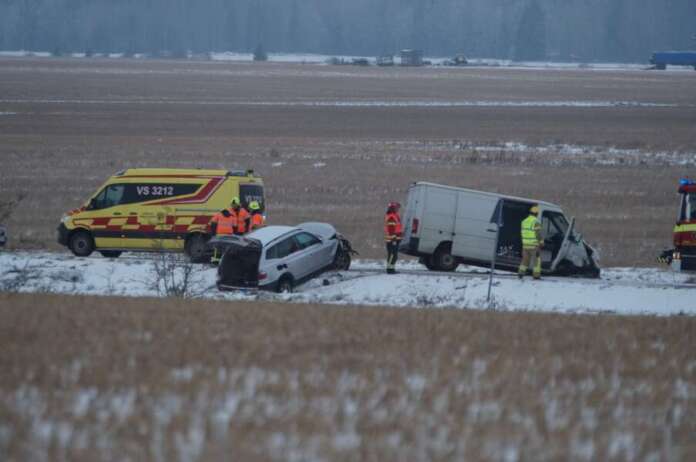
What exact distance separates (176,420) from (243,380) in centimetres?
132

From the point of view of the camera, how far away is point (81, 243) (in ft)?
80.6

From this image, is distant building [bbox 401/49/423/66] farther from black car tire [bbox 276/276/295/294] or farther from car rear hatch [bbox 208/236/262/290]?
car rear hatch [bbox 208/236/262/290]

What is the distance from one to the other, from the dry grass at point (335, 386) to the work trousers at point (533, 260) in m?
7.96

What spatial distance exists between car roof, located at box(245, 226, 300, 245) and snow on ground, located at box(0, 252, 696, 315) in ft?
3.97

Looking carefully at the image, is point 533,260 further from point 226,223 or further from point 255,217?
point 226,223

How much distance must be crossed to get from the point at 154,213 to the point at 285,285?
520cm

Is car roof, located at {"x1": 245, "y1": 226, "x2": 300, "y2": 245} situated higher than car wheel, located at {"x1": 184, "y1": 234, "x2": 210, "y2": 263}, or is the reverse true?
car roof, located at {"x1": 245, "y1": 226, "x2": 300, "y2": 245}

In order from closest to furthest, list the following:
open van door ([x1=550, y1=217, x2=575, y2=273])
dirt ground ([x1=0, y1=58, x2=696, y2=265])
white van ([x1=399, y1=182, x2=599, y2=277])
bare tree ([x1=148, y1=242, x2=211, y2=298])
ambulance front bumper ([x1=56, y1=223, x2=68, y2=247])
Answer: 1. bare tree ([x1=148, y1=242, x2=211, y2=298])
2. open van door ([x1=550, y1=217, x2=575, y2=273])
3. white van ([x1=399, y1=182, x2=599, y2=277])
4. ambulance front bumper ([x1=56, y1=223, x2=68, y2=247])
5. dirt ground ([x1=0, y1=58, x2=696, y2=265])

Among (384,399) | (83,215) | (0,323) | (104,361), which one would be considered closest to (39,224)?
(83,215)

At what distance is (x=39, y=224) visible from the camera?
28.3 metres

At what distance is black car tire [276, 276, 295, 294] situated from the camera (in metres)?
20.7

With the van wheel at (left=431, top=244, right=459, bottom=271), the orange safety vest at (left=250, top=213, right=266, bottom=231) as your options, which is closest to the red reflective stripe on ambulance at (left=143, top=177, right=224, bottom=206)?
the orange safety vest at (left=250, top=213, right=266, bottom=231)

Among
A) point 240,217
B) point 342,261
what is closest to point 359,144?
point 240,217

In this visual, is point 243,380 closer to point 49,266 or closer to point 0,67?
point 49,266
